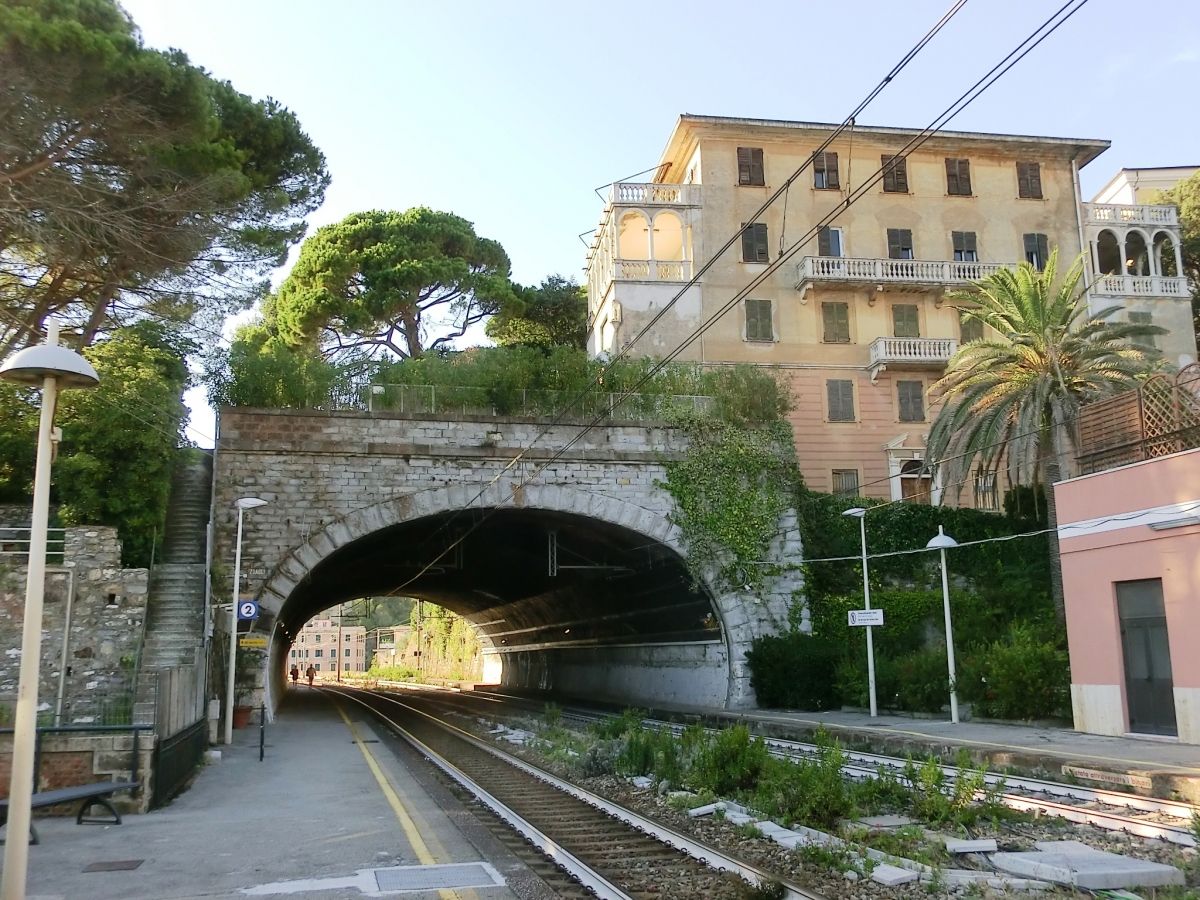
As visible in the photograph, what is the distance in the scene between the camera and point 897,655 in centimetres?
2473

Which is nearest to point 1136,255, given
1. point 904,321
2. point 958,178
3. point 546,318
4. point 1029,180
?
point 1029,180

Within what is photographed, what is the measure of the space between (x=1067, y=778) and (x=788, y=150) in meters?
28.6

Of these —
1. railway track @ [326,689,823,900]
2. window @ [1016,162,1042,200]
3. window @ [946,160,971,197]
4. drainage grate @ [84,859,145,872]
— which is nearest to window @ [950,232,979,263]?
window @ [946,160,971,197]

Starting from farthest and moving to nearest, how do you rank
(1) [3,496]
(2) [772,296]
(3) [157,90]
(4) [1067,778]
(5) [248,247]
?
(2) [772,296] < (1) [3,496] < (5) [248,247] < (3) [157,90] < (4) [1067,778]

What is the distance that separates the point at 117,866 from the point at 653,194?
30.5m

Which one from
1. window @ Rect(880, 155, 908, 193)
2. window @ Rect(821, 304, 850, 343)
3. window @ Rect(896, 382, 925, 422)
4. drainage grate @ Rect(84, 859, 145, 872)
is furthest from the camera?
window @ Rect(880, 155, 908, 193)

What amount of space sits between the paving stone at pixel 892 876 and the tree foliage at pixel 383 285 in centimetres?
3361

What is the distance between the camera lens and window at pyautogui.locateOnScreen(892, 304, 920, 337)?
35594 millimetres

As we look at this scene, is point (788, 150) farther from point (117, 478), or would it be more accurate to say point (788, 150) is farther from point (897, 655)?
point (117, 478)

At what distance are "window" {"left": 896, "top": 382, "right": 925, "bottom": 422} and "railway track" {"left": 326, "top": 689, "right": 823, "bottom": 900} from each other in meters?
22.6

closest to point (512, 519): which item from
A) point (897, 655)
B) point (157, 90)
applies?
point (897, 655)

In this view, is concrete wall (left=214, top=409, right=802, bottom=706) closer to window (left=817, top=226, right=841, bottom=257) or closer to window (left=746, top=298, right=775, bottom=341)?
window (left=746, top=298, right=775, bottom=341)

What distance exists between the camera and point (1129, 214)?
3862 cm

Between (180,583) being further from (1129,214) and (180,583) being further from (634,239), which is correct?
(1129,214)
